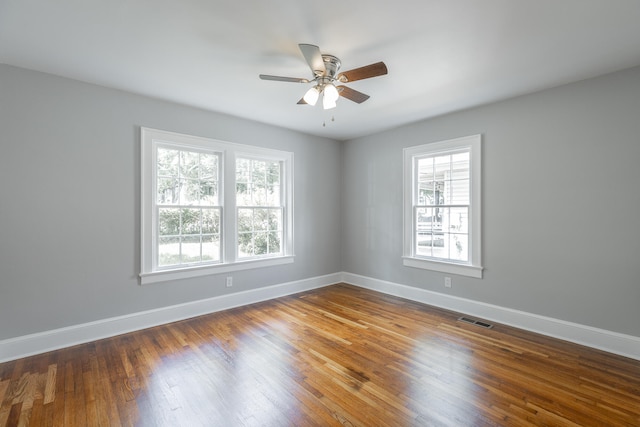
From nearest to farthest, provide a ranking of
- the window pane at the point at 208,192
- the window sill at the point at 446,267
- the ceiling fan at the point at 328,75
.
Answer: the ceiling fan at the point at 328,75
the window sill at the point at 446,267
the window pane at the point at 208,192

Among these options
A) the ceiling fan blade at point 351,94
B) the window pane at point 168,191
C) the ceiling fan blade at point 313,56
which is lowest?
the window pane at point 168,191

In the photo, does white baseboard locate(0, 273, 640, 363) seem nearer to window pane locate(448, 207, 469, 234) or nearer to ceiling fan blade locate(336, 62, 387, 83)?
window pane locate(448, 207, 469, 234)

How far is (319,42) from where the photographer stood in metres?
2.28

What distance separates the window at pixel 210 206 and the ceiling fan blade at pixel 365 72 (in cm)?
224

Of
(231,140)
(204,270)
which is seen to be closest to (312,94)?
(231,140)

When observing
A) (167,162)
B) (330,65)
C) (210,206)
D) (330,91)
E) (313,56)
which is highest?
(330,65)

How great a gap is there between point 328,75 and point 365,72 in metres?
0.43

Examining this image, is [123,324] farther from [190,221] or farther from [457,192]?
[457,192]

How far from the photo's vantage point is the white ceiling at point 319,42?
1.92 meters

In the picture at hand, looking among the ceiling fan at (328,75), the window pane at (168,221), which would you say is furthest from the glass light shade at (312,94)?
the window pane at (168,221)

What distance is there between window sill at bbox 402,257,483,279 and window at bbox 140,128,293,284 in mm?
1902

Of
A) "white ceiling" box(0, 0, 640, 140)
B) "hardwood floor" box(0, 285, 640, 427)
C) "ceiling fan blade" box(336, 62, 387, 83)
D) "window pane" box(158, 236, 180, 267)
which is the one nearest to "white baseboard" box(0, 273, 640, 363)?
Result: "hardwood floor" box(0, 285, 640, 427)

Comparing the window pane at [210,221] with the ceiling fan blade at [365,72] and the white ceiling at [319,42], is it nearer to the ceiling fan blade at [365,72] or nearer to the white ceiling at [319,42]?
the white ceiling at [319,42]

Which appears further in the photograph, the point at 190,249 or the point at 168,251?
the point at 190,249
